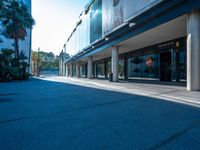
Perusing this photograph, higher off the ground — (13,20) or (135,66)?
(13,20)

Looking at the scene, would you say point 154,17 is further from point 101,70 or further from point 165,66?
point 101,70

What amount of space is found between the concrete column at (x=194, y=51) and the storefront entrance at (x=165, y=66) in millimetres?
8631

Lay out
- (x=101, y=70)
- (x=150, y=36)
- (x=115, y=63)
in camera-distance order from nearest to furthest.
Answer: (x=150, y=36), (x=115, y=63), (x=101, y=70)

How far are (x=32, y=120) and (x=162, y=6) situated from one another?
32.9 ft

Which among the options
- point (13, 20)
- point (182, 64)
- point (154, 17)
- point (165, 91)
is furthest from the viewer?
point (13, 20)

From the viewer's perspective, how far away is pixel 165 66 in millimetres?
18344

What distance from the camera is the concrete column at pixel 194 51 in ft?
29.5

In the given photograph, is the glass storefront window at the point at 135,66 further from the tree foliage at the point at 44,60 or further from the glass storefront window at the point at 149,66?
the tree foliage at the point at 44,60

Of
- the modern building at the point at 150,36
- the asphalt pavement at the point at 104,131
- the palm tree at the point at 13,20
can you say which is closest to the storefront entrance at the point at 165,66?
the modern building at the point at 150,36

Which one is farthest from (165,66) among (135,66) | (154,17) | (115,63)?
(154,17)

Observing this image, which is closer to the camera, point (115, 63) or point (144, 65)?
point (115, 63)

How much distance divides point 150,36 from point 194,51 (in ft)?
21.9

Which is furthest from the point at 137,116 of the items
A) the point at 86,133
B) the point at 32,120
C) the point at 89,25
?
the point at 89,25

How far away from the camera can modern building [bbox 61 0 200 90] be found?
9.20 meters
